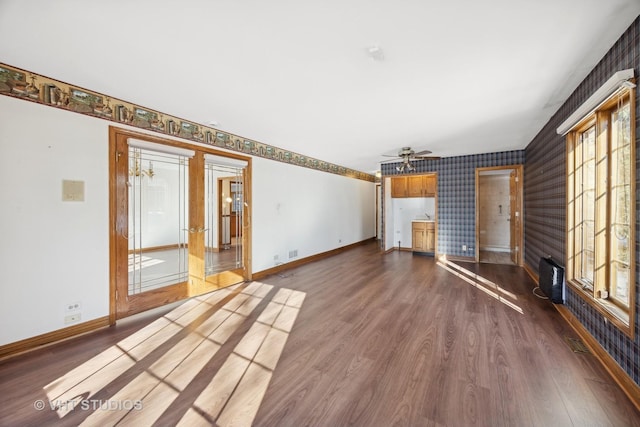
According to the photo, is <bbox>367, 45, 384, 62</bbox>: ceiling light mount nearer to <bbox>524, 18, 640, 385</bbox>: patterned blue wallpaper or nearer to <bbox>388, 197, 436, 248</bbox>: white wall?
<bbox>524, 18, 640, 385</bbox>: patterned blue wallpaper

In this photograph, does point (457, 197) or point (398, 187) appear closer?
point (457, 197)

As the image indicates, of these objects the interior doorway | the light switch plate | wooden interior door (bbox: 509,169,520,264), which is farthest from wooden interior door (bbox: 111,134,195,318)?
the interior doorway

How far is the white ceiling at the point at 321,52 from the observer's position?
5.12 ft

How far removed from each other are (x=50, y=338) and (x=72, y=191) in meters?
1.40

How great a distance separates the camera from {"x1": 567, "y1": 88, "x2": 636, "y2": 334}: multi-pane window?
1.80 metres

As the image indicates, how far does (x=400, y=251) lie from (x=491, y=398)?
5.64 m

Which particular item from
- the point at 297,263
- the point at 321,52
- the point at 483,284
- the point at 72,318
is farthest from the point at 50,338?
the point at 483,284

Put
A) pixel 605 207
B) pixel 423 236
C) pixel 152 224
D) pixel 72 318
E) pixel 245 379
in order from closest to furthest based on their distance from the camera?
1. pixel 245 379
2. pixel 605 207
3. pixel 72 318
4. pixel 152 224
5. pixel 423 236

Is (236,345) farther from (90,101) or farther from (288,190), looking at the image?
(288,190)

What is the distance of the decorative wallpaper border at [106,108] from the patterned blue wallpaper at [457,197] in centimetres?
441

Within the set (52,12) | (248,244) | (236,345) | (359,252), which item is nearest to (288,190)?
(248,244)

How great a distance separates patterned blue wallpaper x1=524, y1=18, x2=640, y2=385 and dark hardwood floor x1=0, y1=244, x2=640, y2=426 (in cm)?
25

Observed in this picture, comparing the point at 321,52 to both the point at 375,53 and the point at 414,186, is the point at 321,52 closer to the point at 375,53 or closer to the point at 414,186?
the point at 375,53

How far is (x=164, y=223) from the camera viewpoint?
334 centimetres
